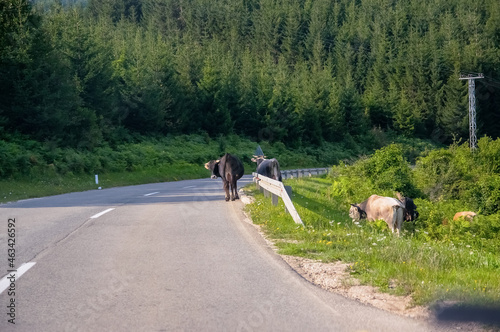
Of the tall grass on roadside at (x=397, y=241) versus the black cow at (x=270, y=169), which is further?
the black cow at (x=270, y=169)

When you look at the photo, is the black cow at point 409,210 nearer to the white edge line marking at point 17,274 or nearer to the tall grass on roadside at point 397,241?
the tall grass on roadside at point 397,241

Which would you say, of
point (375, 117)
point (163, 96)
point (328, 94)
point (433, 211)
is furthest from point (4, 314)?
point (375, 117)

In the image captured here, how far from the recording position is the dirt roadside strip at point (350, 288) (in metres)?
5.64

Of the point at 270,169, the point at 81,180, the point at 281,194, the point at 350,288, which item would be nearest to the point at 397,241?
the point at 350,288

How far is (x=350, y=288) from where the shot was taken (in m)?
6.70

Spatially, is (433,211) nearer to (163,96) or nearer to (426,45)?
(163,96)

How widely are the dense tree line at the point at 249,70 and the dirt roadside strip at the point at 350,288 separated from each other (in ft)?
94.7

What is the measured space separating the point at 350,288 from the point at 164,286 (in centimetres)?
227

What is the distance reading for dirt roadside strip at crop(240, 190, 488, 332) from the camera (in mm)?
5645

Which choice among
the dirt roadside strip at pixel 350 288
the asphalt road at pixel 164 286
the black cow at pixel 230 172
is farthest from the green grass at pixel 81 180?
the dirt roadside strip at pixel 350 288

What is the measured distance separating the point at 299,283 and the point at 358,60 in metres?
109

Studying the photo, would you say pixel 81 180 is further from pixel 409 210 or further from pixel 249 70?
pixel 249 70

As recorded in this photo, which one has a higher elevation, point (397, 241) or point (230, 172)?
point (230, 172)

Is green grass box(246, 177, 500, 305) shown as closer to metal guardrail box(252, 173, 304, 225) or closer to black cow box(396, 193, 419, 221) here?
metal guardrail box(252, 173, 304, 225)
